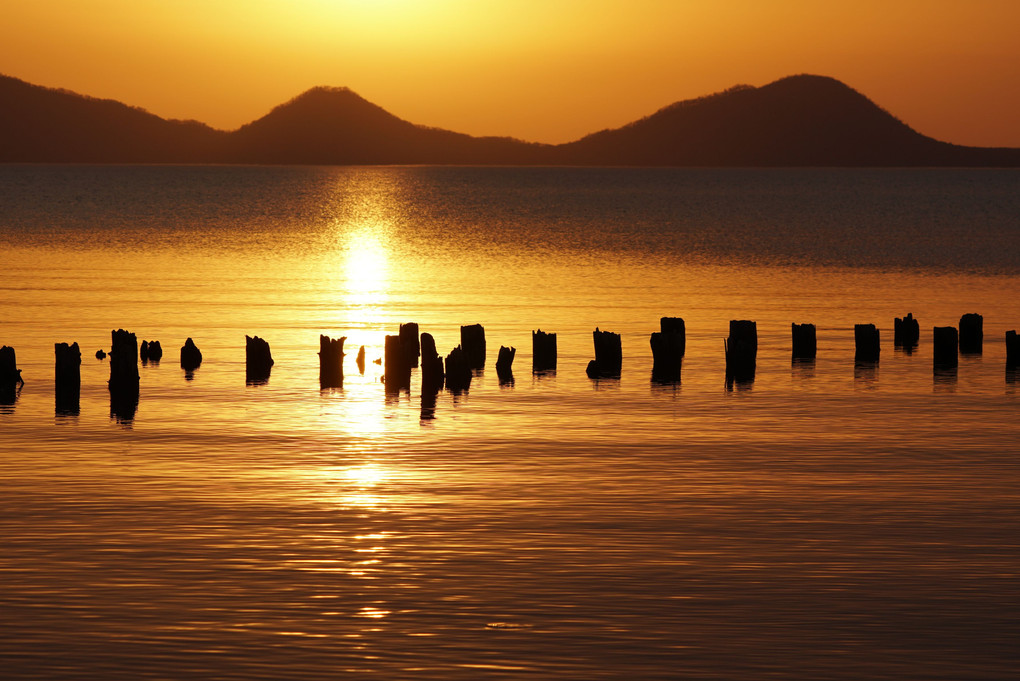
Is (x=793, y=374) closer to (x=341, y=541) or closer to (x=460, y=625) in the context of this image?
(x=341, y=541)

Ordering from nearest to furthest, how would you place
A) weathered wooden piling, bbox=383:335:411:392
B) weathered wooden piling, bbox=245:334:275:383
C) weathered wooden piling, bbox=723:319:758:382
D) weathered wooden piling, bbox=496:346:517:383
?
weathered wooden piling, bbox=383:335:411:392, weathered wooden piling, bbox=245:334:275:383, weathered wooden piling, bbox=496:346:517:383, weathered wooden piling, bbox=723:319:758:382

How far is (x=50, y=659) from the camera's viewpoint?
13.2 metres

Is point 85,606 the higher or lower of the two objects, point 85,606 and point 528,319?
the lower

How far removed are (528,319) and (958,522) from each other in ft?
93.8

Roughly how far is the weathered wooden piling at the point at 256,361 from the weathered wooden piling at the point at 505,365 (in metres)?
4.88

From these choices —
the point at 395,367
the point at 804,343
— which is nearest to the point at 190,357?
the point at 395,367

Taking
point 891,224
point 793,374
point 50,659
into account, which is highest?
point 891,224

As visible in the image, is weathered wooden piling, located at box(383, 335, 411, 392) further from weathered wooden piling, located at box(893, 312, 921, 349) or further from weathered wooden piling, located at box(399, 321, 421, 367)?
weathered wooden piling, located at box(893, 312, 921, 349)

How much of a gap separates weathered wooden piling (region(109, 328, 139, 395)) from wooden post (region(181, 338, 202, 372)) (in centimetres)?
418

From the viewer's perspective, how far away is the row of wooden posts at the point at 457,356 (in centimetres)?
2869

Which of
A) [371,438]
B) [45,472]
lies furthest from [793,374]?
[45,472]

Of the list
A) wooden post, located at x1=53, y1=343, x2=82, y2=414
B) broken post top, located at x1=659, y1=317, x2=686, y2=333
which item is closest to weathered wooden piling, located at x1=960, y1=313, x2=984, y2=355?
broken post top, located at x1=659, y1=317, x2=686, y2=333

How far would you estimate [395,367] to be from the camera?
30.4 m

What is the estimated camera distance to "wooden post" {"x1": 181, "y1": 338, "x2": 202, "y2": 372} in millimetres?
33156
